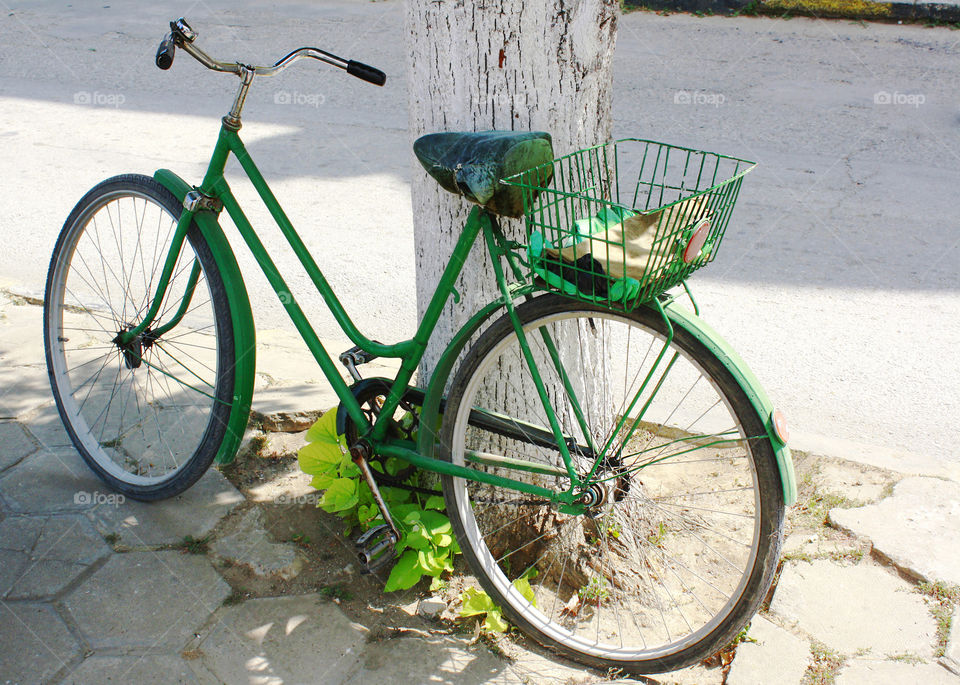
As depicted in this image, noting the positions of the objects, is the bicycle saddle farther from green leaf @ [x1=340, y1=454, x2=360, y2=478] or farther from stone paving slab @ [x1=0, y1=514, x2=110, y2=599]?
stone paving slab @ [x1=0, y1=514, x2=110, y2=599]

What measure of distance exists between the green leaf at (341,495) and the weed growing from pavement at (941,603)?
1.58m

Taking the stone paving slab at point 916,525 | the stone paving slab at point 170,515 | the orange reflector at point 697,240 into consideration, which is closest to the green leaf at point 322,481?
the stone paving slab at point 170,515

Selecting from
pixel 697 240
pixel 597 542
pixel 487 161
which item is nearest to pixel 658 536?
pixel 597 542

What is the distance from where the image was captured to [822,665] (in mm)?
2137

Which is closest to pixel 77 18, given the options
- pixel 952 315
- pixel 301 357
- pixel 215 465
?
pixel 301 357

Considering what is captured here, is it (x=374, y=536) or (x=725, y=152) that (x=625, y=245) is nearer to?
(x=374, y=536)

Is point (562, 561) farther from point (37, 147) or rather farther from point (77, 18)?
point (77, 18)

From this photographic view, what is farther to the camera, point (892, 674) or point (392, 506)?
point (392, 506)

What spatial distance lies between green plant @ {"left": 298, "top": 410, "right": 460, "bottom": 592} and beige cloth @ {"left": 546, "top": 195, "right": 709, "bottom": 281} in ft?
2.69

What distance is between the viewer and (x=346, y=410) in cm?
241

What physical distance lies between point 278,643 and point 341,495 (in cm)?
44

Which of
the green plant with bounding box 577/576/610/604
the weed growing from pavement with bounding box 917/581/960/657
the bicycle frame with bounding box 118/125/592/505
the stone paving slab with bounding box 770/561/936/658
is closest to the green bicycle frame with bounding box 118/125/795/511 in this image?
the bicycle frame with bounding box 118/125/592/505

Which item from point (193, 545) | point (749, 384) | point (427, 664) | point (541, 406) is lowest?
point (427, 664)

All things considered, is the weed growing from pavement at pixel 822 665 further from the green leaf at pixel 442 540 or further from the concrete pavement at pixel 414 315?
the green leaf at pixel 442 540
